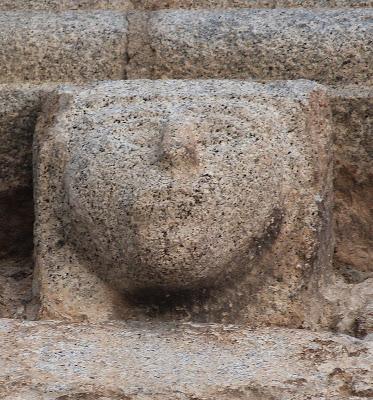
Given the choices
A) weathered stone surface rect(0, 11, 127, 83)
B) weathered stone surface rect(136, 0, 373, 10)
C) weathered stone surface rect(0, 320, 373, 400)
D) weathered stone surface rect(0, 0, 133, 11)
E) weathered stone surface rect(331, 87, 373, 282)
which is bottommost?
weathered stone surface rect(0, 320, 373, 400)

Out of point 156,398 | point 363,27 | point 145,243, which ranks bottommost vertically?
point 156,398

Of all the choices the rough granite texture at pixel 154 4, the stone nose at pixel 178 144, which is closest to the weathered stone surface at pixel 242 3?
the rough granite texture at pixel 154 4

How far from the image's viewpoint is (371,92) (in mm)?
2025

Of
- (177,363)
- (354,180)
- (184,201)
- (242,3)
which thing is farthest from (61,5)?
(177,363)

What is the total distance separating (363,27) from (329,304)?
53 cm

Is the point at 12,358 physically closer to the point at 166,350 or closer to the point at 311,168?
the point at 166,350

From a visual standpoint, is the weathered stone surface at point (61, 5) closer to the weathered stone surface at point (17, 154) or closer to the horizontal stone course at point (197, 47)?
the horizontal stone course at point (197, 47)

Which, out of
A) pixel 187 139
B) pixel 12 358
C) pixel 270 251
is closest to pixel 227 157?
pixel 187 139

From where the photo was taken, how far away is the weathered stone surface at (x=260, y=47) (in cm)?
212

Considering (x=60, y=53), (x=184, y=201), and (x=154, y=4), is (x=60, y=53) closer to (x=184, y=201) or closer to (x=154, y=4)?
(x=154, y=4)

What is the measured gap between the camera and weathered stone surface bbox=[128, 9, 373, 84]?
83.3 inches

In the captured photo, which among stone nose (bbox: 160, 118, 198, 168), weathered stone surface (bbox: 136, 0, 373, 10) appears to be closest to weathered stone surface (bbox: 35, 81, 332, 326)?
stone nose (bbox: 160, 118, 198, 168)

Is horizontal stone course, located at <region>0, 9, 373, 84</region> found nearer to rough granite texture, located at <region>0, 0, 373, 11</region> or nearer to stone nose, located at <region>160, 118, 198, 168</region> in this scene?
rough granite texture, located at <region>0, 0, 373, 11</region>

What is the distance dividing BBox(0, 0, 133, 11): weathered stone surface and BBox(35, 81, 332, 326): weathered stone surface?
16.6 inches
